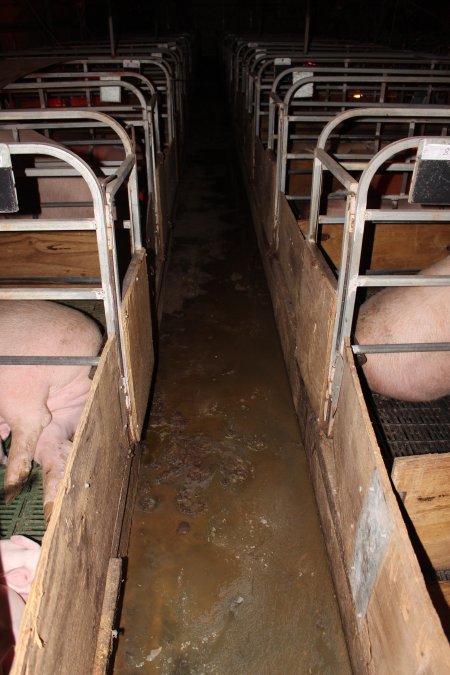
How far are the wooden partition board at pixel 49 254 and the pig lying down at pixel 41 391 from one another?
3.18 feet

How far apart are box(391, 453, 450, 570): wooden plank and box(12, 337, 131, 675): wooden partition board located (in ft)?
3.01

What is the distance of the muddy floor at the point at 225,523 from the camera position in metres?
1.95

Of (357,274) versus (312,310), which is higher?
(357,274)

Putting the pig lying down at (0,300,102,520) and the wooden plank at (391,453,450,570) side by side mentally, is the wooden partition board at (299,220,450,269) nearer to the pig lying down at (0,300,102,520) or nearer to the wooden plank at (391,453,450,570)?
the pig lying down at (0,300,102,520)

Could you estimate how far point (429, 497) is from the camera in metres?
1.63

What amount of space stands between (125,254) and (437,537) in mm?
3497

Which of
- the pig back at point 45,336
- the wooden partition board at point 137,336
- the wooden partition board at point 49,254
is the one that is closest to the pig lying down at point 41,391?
the pig back at point 45,336

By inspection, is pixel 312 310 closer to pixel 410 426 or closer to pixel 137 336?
pixel 410 426

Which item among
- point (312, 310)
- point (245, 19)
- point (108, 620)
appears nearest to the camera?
point (108, 620)

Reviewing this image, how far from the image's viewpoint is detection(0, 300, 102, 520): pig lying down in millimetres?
2131

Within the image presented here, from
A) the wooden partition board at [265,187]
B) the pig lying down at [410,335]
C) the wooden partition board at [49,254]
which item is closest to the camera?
the pig lying down at [410,335]

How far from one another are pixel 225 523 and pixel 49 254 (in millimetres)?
1998

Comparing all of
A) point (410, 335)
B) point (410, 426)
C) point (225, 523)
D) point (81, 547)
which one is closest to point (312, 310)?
point (410, 335)

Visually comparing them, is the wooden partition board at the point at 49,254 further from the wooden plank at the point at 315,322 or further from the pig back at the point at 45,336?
the wooden plank at the point at 315,322
